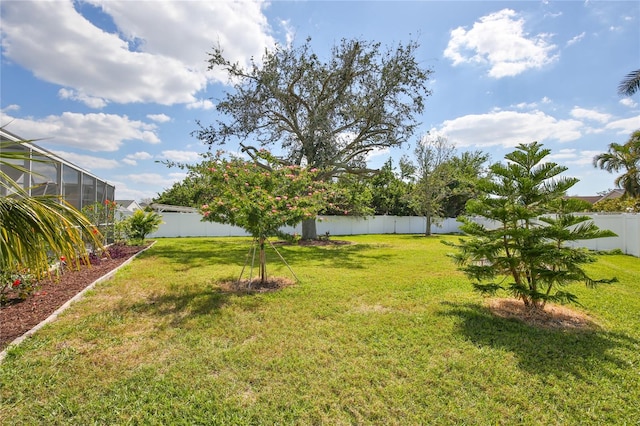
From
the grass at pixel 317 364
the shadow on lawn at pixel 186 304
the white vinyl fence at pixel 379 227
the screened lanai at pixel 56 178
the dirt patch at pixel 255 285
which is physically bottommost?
the grass at pixel 317 364

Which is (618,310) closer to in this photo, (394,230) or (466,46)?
(466,46)

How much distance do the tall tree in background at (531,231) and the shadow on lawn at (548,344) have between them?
47 cm

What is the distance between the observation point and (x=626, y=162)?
60.9 ft

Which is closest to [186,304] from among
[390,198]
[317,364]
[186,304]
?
[186,304]

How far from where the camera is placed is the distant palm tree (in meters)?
11.2

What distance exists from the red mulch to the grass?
30cm

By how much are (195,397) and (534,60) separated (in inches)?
427

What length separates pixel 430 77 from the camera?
1462 cm

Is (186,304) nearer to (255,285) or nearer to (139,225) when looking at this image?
(255,285)

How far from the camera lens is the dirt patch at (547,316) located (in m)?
4.27

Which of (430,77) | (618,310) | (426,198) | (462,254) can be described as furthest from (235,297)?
(426,198)

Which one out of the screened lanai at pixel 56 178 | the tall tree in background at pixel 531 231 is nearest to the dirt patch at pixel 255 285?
A: the screened lanai at pixel 56 178

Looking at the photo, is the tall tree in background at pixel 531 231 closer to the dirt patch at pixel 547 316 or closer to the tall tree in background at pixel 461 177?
the dirt patch at pixel 547 316

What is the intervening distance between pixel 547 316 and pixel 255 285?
493 centimetres
